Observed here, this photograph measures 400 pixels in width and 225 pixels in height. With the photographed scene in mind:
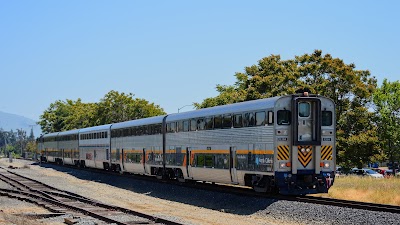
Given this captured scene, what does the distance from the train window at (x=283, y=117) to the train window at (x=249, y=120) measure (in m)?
1.52

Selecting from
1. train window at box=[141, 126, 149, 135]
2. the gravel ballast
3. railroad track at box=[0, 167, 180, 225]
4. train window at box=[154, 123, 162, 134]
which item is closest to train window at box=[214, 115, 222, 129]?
the gravel ballast

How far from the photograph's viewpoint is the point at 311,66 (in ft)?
189

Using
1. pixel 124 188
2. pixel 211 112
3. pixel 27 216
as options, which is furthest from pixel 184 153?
pixel 27 216

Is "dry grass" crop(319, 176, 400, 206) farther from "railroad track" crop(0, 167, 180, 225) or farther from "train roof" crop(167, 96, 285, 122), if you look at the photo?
"railroad track" crop(0, 167, 180, 225)

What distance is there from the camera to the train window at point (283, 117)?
23250mm

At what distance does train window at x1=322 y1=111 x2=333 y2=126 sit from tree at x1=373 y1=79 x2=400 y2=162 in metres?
43.6

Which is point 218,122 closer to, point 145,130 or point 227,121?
point 227,121

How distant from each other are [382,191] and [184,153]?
421 inches

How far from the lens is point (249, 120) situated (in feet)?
81.4

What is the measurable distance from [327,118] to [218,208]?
5707 mm

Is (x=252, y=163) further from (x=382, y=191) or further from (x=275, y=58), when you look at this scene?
(x=275, y=58)

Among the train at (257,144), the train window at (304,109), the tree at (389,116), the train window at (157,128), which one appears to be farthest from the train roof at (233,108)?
the tree at (389,116)

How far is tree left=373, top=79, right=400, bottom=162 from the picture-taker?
66.5 m

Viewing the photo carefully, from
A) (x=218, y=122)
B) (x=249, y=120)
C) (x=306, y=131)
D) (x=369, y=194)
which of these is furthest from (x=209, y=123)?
(x=369, y=194)
